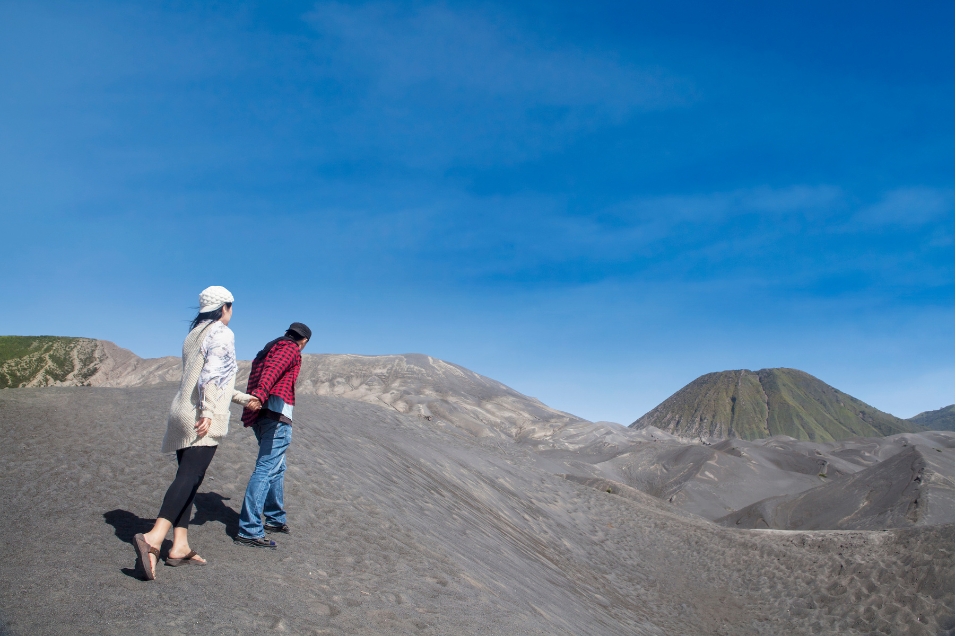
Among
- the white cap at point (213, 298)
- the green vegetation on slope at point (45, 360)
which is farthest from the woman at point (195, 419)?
the green vegetation on slope at point (45, 360)

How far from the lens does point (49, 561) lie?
452cm

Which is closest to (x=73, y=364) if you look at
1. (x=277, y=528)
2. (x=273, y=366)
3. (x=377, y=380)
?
(x=377, y=380)

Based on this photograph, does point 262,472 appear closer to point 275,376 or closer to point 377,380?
point 275,376

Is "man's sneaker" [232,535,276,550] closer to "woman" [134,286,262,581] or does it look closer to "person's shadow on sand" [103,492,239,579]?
"person's shadow on sand" [103,492,239,579]

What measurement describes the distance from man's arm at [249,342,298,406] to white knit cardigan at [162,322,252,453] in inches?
25.4

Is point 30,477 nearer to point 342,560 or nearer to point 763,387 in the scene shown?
point 342,560

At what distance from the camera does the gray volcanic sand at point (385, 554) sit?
4.36 metres

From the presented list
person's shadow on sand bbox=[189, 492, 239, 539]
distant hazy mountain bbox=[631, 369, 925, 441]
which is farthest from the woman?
distant hazy mountain bbox=[631, 369, 925, 441]

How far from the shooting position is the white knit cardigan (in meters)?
4.50

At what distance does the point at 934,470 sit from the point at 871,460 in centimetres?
3880

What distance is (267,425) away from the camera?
5.50 metres

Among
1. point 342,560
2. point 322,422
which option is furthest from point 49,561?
point 322,422

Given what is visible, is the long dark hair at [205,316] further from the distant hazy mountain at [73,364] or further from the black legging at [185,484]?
the distant hazy mountain at [73,364]

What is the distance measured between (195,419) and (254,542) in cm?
162
